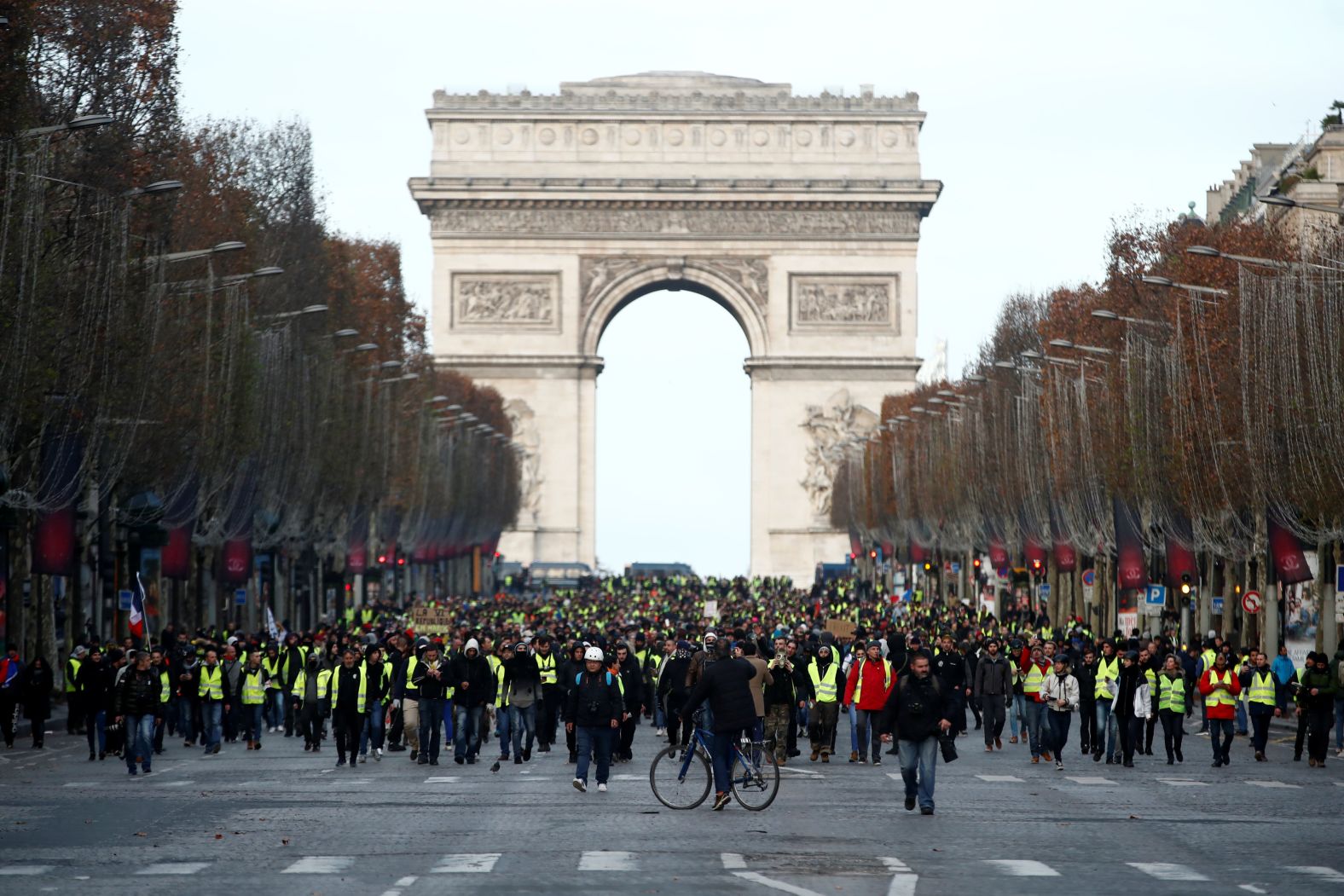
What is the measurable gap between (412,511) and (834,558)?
1324 inches

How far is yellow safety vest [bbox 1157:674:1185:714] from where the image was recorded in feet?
104

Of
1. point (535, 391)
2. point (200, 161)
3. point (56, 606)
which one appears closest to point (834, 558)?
point (535, 391)

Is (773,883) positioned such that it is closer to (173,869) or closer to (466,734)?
(173,869)

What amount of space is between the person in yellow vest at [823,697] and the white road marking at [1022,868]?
1307 cm

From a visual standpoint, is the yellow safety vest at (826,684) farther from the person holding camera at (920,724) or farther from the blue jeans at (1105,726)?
the person holding camera at (920,724)

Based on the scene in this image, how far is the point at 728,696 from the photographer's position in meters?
22.6

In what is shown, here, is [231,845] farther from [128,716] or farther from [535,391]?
[535,391]

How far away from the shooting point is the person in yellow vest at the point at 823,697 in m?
31.9

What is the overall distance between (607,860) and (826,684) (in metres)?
13.5

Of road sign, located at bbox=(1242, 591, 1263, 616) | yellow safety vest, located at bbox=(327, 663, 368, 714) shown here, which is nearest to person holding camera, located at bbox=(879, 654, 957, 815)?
yellow safety vest, located at bbox=(327, 663, 368, 714)

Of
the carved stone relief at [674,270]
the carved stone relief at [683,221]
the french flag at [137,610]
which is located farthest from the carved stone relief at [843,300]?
the french flag at [137,610]

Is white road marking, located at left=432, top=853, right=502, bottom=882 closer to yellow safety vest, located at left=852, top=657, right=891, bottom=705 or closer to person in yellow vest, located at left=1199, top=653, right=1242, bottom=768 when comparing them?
yellow safety vest, located at left=852, top=657, right=891, bottom=705

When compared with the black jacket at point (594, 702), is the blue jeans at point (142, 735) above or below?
below

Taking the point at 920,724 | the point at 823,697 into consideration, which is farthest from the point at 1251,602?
the point at 920,724
